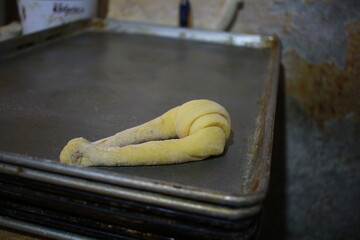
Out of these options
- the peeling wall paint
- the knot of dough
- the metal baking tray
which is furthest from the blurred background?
the knot of dough

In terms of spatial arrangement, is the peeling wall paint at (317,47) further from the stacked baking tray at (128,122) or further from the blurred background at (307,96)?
the stacked baking tray at (128,122)

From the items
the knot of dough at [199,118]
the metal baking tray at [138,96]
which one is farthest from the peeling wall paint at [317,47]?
the knot of dough at [199,118]

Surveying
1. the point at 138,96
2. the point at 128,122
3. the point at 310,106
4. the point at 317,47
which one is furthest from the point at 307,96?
the point at 128,122

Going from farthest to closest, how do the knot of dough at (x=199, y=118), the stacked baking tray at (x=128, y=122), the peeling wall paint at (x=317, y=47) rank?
the peeling wall paint at (x=317, y=47)
the knot of dough at (x=199, y=118)
the stacked baking tray at (x=128, y=122)

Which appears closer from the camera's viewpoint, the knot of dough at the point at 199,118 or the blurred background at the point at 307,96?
the knot of dough at the point at 199,118

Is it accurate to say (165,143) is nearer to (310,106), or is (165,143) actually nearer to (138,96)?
(138,96)

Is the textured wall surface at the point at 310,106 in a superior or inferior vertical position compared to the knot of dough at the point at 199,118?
inferior

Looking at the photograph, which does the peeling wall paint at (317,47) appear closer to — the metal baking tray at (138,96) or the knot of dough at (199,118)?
the metal baking tray at (138,96)

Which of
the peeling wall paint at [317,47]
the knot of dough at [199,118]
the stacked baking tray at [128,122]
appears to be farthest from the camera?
the peeling wall paint at [317,47]

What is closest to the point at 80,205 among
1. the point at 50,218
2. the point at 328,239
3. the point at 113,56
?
the point at 50,218
